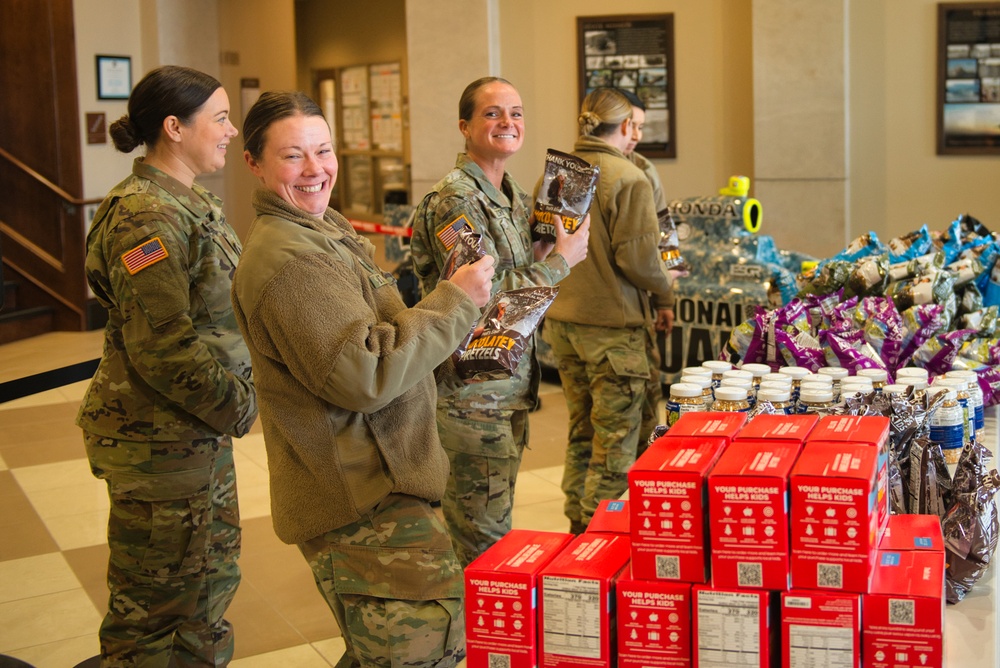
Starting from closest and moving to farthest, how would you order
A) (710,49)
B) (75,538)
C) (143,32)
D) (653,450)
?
(653,450)
(75,538)
(710,49)
(143,32)

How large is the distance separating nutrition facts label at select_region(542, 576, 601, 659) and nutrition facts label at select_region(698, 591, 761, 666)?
168 millimetres

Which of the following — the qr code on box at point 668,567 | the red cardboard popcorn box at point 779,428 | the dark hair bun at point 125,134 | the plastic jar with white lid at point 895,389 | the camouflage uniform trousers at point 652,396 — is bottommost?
the camouflage uniform trousers at point 652,396

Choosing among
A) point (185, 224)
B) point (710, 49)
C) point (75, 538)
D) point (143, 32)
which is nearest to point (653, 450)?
point (185, 224)

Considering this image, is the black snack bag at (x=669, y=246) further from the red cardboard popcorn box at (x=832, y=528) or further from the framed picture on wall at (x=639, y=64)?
the framed picture on wall at (x=639, y=64)

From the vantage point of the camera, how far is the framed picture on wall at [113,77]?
10.4 m

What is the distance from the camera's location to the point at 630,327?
427 cm

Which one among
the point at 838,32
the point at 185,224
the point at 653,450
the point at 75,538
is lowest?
the point at 75,538

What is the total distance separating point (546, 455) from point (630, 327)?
178 centimetres

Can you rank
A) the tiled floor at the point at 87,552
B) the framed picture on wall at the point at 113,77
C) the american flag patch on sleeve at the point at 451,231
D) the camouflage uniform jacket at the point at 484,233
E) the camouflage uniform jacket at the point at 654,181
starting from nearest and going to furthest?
the american flag patch on sleeve at the point at 451,231 < the camouflage uniform jacket at the point at 484,233 < the tiled floor at the point at 87,552 < the camouflage uniform jacket at the point at 654,181 < the framed picture on wall at the point at 113,77

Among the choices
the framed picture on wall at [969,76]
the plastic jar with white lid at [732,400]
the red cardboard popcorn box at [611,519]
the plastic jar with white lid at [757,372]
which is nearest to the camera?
the red cardboard popcorn box at [611,519]

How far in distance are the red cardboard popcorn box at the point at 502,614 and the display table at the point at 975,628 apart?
723mm

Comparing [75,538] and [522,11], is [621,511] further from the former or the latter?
[522,11]

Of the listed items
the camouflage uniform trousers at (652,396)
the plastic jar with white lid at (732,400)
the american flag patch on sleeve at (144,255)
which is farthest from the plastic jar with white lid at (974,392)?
the american flag patch on sleeve at (144,255)

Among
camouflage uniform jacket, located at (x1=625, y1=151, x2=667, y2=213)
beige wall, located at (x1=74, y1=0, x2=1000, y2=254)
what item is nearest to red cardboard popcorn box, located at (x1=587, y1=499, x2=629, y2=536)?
camouflage uniform jacket, located at (x1=625, y1=151, x2=667, y2=213)
